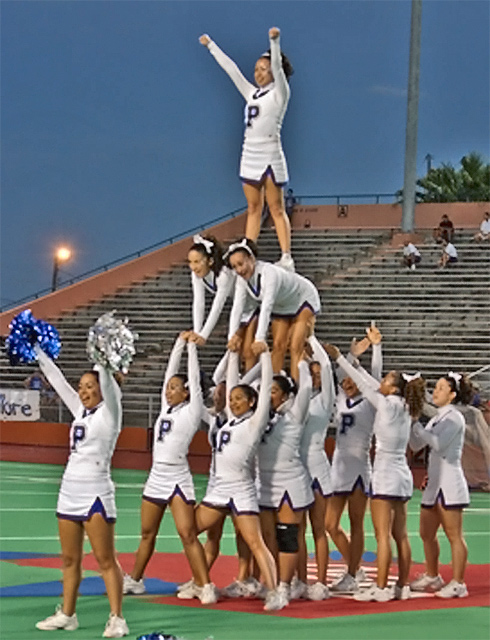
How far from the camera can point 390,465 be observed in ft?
27.3

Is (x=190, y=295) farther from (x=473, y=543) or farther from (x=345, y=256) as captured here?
(x=473, y=543)

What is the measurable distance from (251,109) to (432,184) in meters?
31.5

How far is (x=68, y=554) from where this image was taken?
6.68 m

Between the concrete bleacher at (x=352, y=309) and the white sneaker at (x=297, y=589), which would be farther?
the concrete bleacher at (x=352, y=309)

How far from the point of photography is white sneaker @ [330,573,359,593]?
8523 mm

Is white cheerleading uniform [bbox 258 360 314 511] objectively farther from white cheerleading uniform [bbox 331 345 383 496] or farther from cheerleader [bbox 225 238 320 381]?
white cheerleading uniform [bbox 331 345 383 496]

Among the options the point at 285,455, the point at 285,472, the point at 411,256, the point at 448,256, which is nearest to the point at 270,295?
the point at 285,455

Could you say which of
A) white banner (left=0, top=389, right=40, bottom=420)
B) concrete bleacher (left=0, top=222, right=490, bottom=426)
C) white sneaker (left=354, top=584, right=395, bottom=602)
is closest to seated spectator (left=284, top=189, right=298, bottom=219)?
concrete bleacher (left=0, top=222, right=490, bottom=426)

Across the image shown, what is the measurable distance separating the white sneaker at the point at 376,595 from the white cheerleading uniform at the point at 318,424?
69cm

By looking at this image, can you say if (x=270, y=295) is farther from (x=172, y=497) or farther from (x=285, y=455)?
(x=172, y=497)

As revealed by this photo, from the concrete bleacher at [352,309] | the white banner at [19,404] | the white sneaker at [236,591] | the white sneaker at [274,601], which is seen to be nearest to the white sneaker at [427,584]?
the white sneaker at [236,591]

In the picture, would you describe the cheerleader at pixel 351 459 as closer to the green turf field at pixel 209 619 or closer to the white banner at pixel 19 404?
the green turf field at pixel 209 619

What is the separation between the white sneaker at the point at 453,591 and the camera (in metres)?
A: 8.43

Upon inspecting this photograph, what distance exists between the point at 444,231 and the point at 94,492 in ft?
64.7
